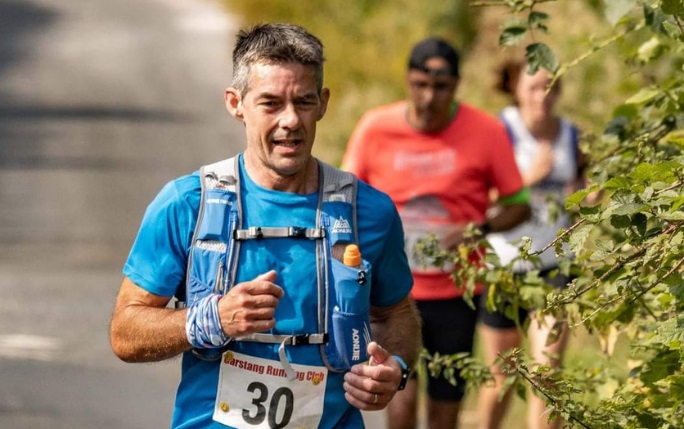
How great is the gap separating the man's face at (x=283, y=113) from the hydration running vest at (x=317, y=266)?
12 centimetres

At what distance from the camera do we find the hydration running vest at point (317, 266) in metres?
4.32

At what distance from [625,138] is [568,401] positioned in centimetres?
144

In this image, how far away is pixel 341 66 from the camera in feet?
71.2

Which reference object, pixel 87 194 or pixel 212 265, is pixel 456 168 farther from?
pixel 87 194

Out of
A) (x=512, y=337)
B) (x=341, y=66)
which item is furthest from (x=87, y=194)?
(x=512, y=337)

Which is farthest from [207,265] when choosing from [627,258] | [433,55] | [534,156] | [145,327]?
[534,156]

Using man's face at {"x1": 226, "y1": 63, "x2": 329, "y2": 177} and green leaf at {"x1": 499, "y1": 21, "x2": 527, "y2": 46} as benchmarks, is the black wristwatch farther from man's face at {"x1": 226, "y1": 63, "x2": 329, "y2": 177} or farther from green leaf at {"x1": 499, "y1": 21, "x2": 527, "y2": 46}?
green leaf at {"x1": 499, "y1": 21, "x2": 527, "y2": 46}

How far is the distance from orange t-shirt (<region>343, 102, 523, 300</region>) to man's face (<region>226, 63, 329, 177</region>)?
10.3 ft

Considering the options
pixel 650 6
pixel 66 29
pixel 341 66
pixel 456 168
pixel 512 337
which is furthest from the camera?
pixel 66 29

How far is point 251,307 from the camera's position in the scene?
4020 millimetres

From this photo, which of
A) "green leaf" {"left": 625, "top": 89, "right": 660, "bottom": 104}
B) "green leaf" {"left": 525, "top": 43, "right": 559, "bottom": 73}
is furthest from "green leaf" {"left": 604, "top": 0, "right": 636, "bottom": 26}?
"green leaf" {"left": 625, "top": 89, "right": 660, "bottom": 104}

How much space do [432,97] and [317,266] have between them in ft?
11.5

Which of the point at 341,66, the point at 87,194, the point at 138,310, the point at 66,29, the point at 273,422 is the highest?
the point at 66,29

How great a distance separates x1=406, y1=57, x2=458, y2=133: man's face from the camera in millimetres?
7828
